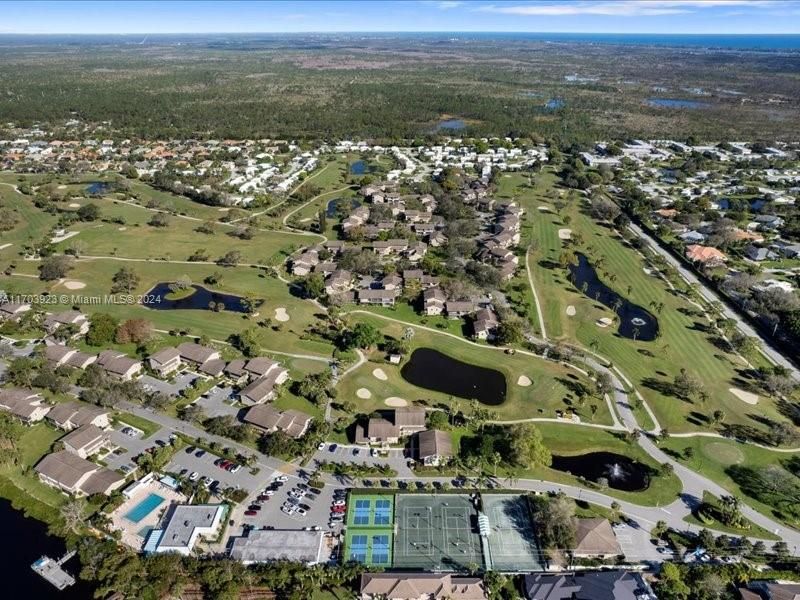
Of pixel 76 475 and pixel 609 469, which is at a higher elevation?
pixel 76 475

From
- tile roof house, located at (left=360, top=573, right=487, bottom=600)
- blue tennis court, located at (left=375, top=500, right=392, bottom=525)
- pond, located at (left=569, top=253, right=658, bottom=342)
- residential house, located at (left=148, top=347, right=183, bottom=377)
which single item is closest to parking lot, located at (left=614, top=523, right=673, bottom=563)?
tile roof house, located at (left=360, top=573, right=487, bottom=600)

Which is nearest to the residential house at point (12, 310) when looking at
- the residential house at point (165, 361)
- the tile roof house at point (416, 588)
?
the residential house at point (165, 361)

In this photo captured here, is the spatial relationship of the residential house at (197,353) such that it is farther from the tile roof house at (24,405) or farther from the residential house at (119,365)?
the tile roof house at (24,405)

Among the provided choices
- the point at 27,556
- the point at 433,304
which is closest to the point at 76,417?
the point at 27,556

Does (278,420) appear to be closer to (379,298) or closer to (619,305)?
(379,298)

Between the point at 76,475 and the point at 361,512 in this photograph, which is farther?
the point at 76,475

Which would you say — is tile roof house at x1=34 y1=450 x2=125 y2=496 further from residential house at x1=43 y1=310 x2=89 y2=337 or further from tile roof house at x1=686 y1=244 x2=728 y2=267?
tile roof house at x1=686 y1=244 x2=728 y2=267

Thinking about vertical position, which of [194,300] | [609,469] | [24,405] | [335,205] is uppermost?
[335,205]

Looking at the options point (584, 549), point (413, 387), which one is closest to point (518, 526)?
point (584, 549)
